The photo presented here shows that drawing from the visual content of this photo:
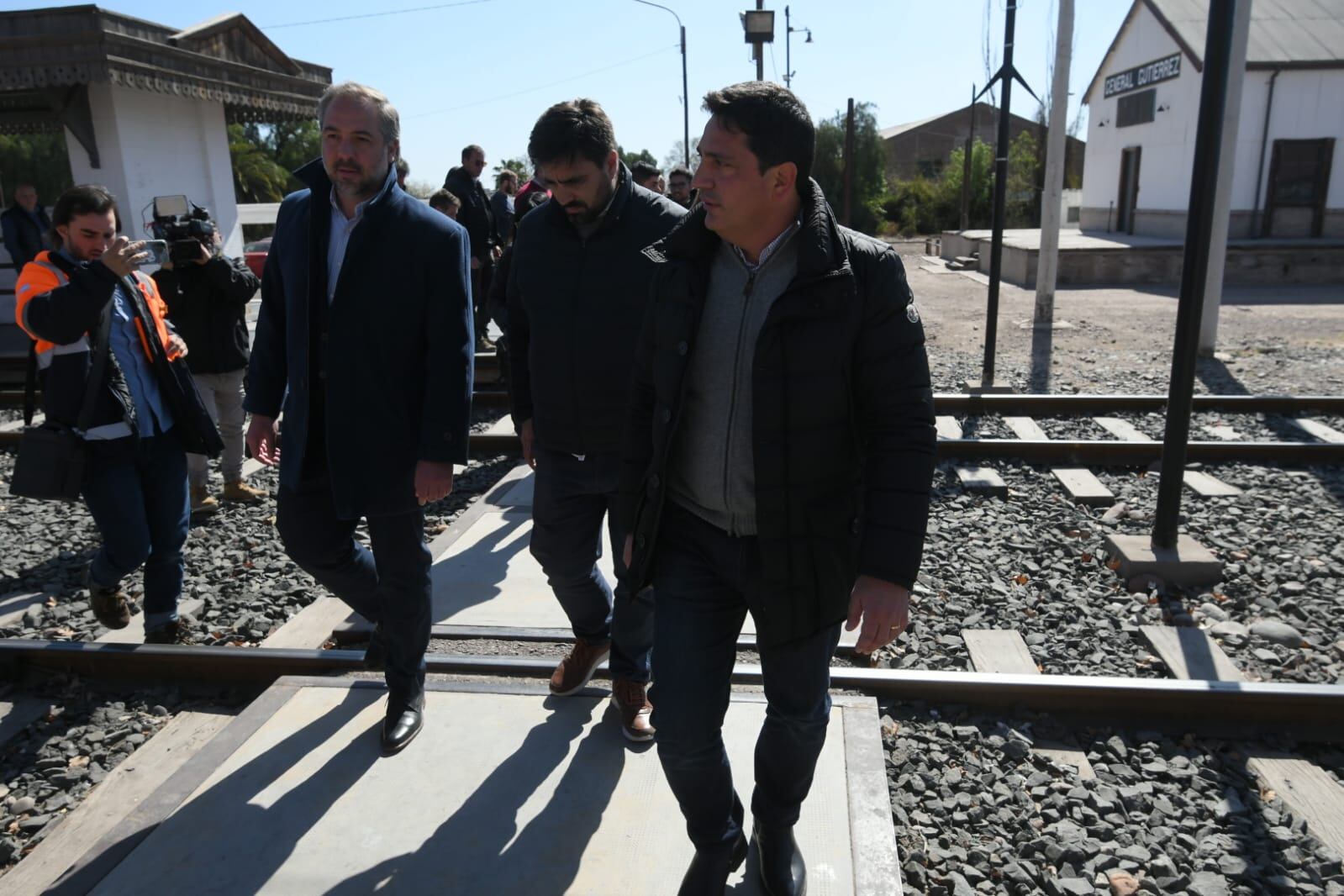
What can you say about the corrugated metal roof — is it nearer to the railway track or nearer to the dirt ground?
the dirt ground

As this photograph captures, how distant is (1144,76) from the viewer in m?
28.2

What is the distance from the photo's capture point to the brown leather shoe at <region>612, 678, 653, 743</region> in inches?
131

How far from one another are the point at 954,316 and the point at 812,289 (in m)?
14.4

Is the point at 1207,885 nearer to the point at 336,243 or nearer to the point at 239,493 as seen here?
the point at 336,243

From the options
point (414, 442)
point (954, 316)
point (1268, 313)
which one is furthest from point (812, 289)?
point (1268, 313)

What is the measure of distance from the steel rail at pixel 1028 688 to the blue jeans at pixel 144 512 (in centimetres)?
32

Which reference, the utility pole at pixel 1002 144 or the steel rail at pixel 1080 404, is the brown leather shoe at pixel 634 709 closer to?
the steel rail at pixel 1080 404

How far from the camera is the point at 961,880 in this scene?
9.18ft

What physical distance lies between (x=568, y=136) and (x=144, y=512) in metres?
2.51

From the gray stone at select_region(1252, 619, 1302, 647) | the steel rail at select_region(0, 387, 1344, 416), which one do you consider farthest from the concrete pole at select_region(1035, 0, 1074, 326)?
the gray stone at select_region(1252, 619, 1302, 647)

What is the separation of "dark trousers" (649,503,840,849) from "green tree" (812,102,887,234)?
4101cm

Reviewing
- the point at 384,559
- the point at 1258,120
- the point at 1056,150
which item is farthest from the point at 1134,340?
the point at 1258,120

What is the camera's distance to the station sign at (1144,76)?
2616cm

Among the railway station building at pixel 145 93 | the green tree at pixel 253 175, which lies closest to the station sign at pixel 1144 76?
the railway station building at pixel 145 93
